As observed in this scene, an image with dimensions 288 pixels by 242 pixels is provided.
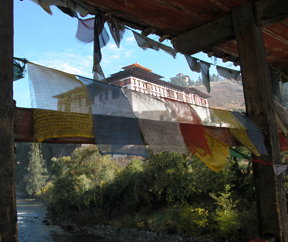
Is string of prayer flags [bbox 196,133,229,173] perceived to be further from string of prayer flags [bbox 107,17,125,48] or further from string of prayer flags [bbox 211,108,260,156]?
string of prayer flags [bbox 107,17,125,48]

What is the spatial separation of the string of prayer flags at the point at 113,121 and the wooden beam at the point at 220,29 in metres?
1.46

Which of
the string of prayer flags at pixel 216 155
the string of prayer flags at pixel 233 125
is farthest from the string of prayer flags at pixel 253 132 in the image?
the string of prayer flags at pixel 216 155

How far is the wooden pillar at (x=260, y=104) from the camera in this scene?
2.27 meters

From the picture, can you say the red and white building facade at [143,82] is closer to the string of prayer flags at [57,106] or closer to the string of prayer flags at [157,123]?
the string of prayer flags at [157,123]

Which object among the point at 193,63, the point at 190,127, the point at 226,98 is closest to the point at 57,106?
the point at 190,127

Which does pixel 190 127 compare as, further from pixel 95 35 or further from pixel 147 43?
pixel 147 43

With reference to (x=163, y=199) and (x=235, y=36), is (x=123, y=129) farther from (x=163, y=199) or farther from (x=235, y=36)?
(x=163, y=199)

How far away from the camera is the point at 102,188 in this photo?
1405 cm

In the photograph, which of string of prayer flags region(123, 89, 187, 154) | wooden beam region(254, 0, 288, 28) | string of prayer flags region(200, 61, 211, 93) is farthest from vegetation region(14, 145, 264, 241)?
string of prayer flags region(123, 89, 187, 154)

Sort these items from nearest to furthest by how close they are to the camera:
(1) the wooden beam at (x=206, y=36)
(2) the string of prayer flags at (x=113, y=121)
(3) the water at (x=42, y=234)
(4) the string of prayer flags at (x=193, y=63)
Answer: (2) the string of prayer flags at (x=113, y=121) < (1) the wooden beam at (x=206, y=36) < (4) the string of prayer flags at (x=193, y=63) < (3) the water at (x=42, y=234)

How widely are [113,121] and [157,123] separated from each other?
37 centimetres

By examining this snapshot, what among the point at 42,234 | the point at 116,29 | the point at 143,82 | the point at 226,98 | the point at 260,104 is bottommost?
the point at 42,234

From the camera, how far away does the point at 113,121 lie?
1.48 m

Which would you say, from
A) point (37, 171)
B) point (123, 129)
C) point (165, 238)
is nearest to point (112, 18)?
point (123, 129)
